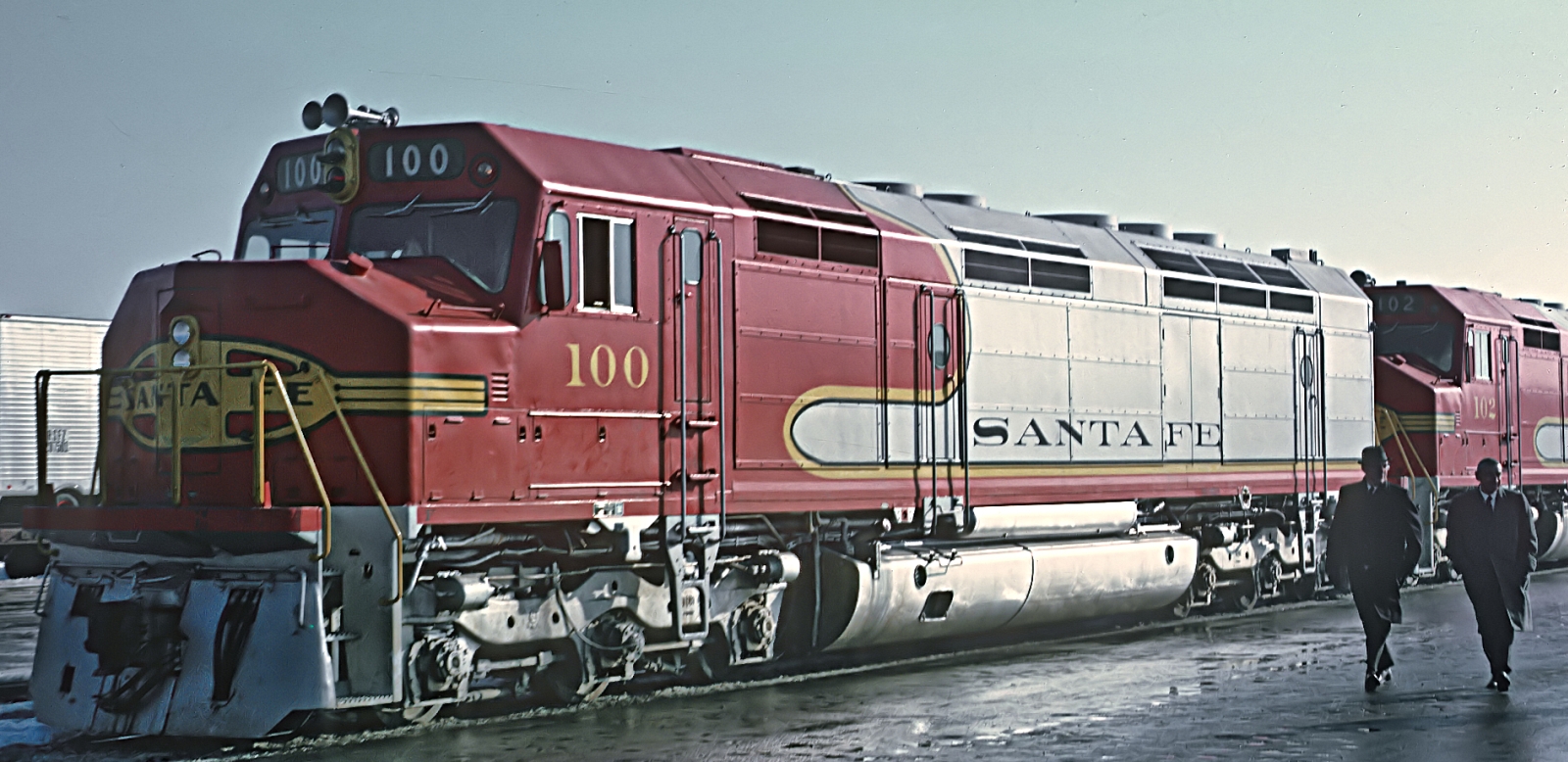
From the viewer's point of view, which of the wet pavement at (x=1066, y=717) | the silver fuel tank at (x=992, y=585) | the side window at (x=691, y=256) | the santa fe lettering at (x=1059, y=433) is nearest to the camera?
the wet pavement at (x=1066, y=717)

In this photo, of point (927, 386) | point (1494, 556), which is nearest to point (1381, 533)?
point (1494, 556)

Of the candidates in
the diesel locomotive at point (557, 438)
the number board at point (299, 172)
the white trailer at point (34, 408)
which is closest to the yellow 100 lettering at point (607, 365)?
the diesel locomotive at point (557, 438)

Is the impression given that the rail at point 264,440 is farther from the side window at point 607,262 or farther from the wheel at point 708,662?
the wheel at point 708,662

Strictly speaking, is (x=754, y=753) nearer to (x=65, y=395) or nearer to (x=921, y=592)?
(x=921, y=592)

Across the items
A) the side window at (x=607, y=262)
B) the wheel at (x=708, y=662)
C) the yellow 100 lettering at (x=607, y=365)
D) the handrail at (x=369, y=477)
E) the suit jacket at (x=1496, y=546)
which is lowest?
the wheel at (x=708, y=662)

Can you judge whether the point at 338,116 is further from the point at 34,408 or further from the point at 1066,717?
the point at 34,408

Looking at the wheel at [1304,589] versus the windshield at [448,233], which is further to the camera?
the wheel at [1304,589]

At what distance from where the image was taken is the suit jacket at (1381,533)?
12156mm

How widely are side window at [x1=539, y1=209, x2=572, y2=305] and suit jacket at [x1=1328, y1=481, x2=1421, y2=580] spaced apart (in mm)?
5635

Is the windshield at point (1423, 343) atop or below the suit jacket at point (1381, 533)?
atop

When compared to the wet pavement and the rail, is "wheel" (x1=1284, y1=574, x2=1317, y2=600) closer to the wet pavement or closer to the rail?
the wet pavement

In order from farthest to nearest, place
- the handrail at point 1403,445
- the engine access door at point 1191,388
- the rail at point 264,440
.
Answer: the handrail at point 1403,445, the engine access door at point 1191,388, the rail at point 264,440

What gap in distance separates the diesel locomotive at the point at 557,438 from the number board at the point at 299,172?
0.10 feet

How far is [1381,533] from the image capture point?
12219 mm
